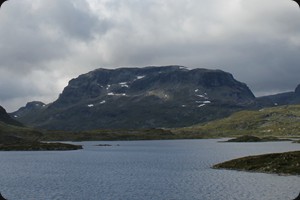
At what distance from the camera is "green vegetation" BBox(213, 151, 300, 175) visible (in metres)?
87.9

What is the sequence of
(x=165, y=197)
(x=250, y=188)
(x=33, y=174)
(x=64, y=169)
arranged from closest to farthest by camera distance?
(x=165, y=197) → (x=250, y=188) → (x=33, y=174) → (x=64, y=169)

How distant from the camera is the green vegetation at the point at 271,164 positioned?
8794cm

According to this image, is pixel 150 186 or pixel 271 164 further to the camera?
pixel 271 164

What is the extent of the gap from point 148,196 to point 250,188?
58.8 feet

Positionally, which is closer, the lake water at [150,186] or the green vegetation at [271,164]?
the lake water at [150,186]

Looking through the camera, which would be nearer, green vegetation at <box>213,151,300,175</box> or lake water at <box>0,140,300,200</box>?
lake water at <box>0,140,300,200</box>

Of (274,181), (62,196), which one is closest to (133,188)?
(62,196)

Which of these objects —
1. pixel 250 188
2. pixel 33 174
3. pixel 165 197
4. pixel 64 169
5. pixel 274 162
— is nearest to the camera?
pixel 165 197

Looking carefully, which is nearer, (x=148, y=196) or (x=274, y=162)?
(x=148, y=196)

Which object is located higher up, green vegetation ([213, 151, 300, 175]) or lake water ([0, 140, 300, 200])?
green vegetation ([213, 151, 300, 175])

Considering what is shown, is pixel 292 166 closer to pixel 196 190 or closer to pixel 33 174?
pixel 196 190

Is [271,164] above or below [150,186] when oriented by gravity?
above

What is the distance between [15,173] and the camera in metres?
106

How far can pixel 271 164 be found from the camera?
94688mm
